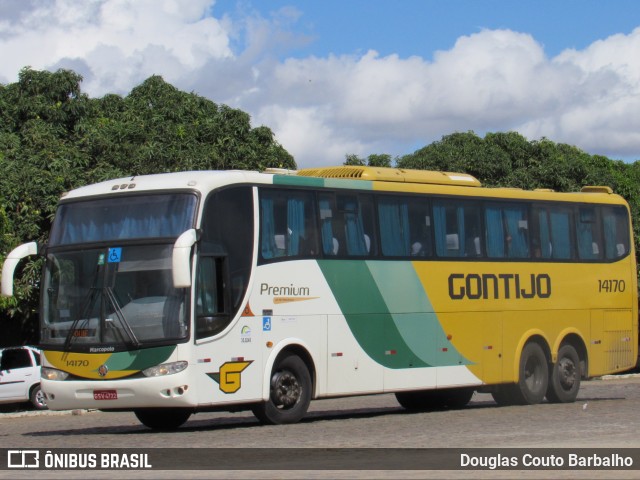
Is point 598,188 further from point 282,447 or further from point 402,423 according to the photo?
point 282,447

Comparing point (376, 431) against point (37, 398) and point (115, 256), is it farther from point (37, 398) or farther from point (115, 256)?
point (37, 398)

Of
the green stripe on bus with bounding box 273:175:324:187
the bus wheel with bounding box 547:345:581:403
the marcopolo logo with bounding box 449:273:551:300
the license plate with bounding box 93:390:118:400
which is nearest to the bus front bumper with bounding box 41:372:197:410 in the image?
the license plate with bounding box 93:390:118:400

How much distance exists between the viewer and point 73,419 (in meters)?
24.2

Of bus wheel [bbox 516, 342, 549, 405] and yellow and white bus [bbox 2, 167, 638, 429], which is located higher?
yellow and white bus [bbox 2, 167, 638, 429]

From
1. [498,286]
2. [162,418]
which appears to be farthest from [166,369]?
[498,286]

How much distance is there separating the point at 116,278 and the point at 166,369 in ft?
4.68

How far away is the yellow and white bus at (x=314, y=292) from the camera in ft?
55.8

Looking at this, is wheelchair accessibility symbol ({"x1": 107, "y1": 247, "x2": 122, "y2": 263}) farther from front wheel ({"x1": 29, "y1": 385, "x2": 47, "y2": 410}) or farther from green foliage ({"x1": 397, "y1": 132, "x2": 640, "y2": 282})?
green foliage ({"x1": 397, "y1": 132, "x2": 640, "y2": 282})

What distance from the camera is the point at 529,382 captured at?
2309cm

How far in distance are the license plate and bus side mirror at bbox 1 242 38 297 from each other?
178cm

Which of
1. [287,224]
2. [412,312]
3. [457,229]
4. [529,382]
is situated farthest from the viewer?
[529,382]

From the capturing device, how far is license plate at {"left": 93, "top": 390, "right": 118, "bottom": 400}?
16.9 m

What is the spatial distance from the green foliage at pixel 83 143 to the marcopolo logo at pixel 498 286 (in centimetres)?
1154

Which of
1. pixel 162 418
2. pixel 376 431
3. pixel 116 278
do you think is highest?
pixel 116 278
